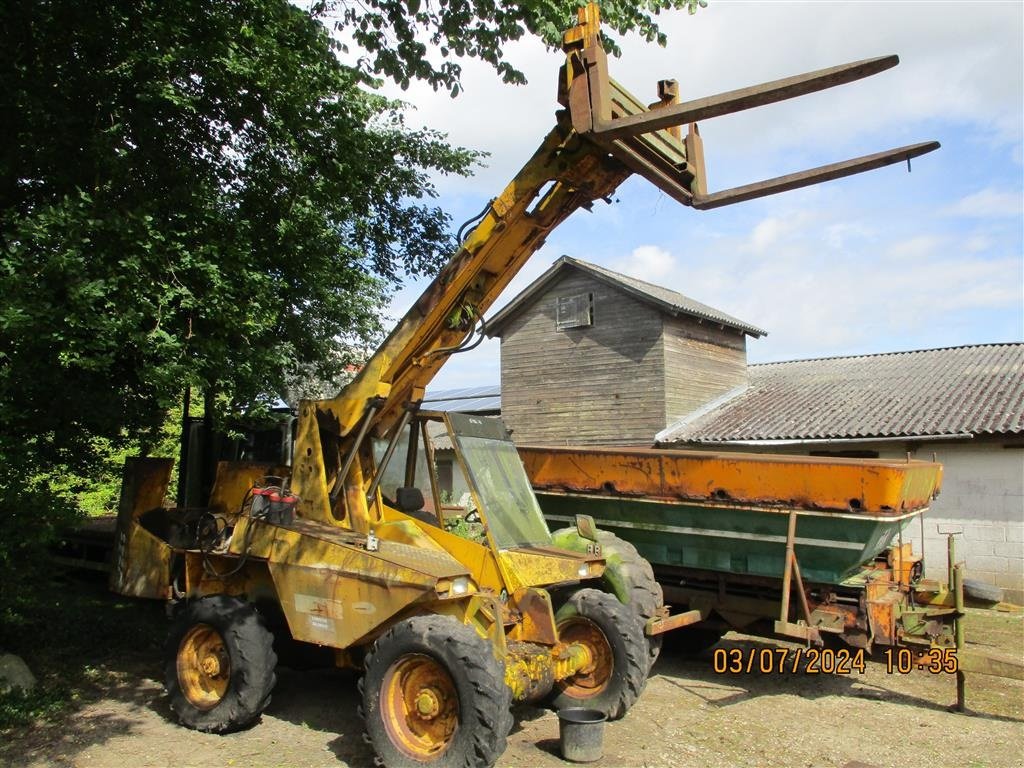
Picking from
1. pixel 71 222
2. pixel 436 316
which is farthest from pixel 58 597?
pixel 436 316

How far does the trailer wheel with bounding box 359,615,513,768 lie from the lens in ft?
16.0

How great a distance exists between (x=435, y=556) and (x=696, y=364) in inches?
643

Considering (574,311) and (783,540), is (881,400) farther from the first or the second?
(783,540)

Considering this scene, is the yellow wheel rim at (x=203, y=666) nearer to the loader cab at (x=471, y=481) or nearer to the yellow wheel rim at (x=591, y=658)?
the loader cab at (x=471, y=481)

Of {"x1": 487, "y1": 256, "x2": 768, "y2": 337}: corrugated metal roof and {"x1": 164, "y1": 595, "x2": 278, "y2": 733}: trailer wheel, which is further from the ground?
{"x1": 487, "y1": 256, "x2": 768, "y2": 337}: corrugated metal roof

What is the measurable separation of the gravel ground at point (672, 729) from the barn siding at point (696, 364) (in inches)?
485

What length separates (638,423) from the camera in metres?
20.2

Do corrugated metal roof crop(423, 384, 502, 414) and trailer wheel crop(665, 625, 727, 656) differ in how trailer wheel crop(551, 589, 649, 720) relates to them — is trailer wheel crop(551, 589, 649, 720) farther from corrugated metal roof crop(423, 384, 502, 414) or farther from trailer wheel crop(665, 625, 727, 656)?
corrugated metal roof crop(423, 384, 502, 414)

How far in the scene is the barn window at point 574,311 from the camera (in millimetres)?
21484

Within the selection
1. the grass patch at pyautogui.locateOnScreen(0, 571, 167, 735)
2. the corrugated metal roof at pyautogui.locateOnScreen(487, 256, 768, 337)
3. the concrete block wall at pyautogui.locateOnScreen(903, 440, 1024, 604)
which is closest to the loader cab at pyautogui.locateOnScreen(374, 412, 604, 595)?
the grass patch at pyautogui.locateOnScreen(0, 571, 167, 735)

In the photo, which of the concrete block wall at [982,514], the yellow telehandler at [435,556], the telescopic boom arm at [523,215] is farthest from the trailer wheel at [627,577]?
the concrete block wall at [982,514]

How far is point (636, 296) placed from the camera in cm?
2053

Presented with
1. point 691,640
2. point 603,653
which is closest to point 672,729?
point 603,653

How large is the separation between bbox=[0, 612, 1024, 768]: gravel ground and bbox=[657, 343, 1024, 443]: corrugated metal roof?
25.1 feet
